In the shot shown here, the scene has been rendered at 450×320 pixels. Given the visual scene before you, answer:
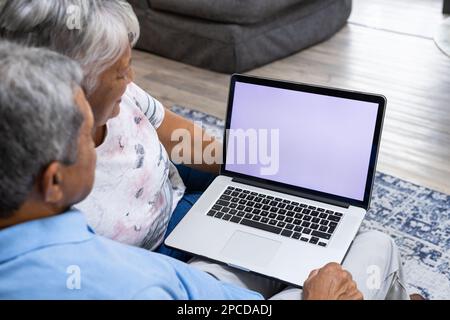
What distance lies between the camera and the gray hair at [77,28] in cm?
86

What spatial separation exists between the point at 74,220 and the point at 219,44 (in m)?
2.24


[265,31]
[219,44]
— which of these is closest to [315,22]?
[265,31]

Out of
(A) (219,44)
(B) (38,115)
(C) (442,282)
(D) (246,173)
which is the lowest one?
(C) (442,282)

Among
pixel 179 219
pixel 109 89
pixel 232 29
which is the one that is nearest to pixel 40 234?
pixel 109 89

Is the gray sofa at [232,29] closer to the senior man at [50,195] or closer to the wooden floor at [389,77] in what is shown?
the wooden floor at [389,77]

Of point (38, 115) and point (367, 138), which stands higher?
A: point (38, 115)

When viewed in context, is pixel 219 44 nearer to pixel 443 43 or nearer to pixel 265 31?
pixel 265 31

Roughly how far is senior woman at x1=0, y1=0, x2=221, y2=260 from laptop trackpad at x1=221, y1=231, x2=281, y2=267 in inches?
4.9

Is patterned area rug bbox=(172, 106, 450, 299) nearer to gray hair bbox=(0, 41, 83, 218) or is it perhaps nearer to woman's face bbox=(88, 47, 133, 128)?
woman's face bbox=(88, 47, 133, 128)

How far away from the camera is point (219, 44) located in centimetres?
288

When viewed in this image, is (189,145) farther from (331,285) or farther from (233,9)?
(233,9)

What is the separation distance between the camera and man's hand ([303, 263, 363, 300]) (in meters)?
0.93

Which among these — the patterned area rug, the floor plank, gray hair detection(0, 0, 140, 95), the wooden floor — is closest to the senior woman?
gray hair detection(0, 0, 140, 95)

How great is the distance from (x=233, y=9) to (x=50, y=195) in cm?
224
